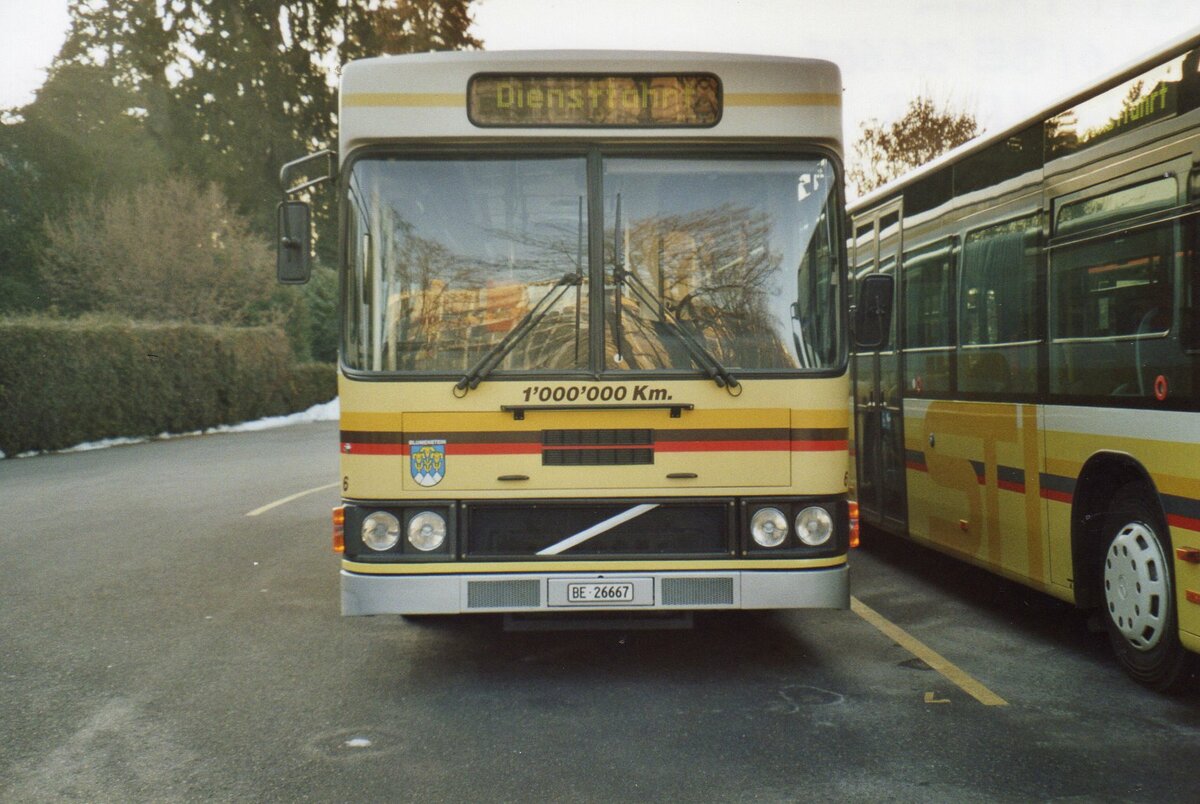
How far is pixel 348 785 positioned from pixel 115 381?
21.7 metres

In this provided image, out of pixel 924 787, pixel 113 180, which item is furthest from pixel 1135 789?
pixel 113 180

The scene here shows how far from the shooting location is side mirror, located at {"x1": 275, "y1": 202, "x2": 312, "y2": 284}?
20.7ft

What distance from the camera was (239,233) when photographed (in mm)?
38781

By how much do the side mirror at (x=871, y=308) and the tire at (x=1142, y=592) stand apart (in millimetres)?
1388

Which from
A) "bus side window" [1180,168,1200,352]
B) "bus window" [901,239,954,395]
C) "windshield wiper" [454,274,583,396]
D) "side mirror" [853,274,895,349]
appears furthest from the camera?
"bus window" [901,239,954,395]

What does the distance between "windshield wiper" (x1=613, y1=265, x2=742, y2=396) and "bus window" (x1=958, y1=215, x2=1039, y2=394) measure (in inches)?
77.1

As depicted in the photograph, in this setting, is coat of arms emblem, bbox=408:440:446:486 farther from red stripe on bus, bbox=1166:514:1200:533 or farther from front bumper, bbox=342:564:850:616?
red stripe on bus, bbox=1166:514:1200:533

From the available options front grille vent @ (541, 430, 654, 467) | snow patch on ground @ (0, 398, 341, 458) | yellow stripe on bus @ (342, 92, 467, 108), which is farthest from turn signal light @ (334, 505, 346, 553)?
snow patch on ground @ (0, 398, 341, 458)

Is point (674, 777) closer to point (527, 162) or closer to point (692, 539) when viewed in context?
point (692, 539)

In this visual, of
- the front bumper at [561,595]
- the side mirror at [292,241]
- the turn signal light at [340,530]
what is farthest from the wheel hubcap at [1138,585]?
the side mirror at [292,241]

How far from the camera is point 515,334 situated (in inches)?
235

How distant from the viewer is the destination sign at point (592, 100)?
605cm

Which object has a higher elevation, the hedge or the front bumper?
the hedge

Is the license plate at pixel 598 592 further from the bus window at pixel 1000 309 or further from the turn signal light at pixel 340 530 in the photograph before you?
the bus window at pixel 1000 309
